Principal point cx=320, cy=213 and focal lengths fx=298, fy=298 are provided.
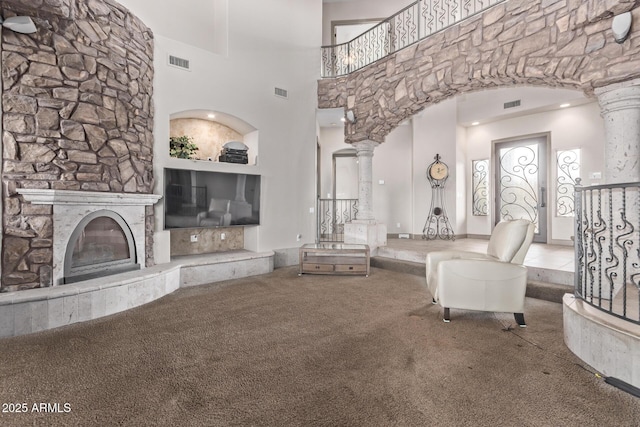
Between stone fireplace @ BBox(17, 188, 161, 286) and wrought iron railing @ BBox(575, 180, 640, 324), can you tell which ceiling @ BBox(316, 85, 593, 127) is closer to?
wrought iron railing @ BBox(575, 180, 640, 324)

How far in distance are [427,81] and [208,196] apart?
12.8ft

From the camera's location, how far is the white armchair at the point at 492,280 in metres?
2.77

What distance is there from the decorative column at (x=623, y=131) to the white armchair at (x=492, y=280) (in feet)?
3.63

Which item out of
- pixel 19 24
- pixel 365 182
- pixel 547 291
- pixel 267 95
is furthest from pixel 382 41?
pixel 19 24

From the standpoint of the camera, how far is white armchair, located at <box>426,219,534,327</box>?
9.10 ft

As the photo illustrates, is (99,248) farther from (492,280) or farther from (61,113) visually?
(492,280)

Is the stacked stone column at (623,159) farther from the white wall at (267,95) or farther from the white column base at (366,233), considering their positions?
the white wall at (267,95)

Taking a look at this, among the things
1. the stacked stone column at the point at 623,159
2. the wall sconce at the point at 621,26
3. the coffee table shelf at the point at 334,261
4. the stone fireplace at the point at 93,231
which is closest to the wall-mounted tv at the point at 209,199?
the stone fireplace at the point at 93,231

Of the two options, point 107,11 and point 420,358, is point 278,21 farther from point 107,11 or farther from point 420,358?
point 420,358

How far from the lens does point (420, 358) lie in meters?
2.18

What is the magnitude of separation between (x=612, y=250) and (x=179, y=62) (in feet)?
17.9

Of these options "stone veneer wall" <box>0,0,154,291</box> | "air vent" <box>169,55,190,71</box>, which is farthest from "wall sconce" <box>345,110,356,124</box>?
"stone veneer wall" <box>0,0,154,291</box>

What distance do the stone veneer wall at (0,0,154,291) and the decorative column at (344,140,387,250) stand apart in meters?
3.89

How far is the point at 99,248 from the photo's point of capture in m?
3.55
